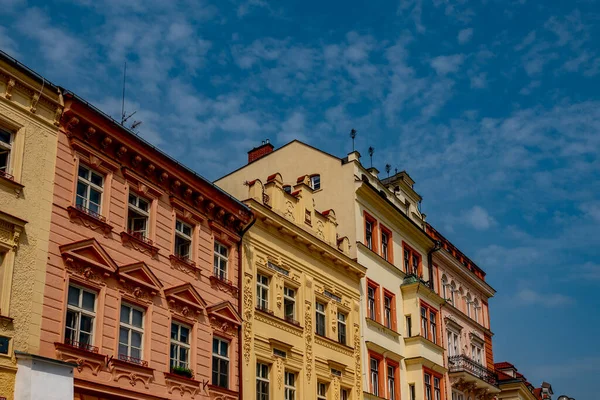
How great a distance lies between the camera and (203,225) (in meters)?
28.3

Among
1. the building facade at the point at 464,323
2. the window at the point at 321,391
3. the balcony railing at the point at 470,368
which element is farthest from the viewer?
the building facade at the point at 464,323

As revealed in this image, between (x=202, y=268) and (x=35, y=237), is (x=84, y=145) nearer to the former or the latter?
(x=35, y=237)

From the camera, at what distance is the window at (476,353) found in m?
50.7

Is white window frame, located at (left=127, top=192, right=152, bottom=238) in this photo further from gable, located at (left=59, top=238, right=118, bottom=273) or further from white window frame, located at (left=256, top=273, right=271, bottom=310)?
white window frame, located at (left=256, top=273, right=271, bottom=310)

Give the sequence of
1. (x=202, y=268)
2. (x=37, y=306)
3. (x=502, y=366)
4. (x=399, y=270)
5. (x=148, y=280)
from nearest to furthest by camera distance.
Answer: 1. (x=37, y=306)
2. (x=148, y=280)
3. (x=202, y=268)
4. (x=399, y=270)
5. (x=502, y=366)

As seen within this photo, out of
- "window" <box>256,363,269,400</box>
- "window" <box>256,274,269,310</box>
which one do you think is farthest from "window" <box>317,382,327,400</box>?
"window" <box>256,274,269,310</box>

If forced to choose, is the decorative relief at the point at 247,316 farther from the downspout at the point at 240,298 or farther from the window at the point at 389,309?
the window at the point at 389,309

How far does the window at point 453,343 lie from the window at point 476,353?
8.62ft

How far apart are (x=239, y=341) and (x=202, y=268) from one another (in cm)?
313

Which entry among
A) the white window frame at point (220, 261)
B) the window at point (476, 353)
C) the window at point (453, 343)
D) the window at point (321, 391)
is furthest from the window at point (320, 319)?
the window at point (476, 353)

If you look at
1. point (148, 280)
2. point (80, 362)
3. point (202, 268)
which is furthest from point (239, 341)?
point (80, 362)

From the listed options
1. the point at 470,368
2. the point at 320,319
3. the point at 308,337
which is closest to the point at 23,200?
the point at 308,337

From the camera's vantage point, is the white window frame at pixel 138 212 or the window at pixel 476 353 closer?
the white window frame at pixel 138 212

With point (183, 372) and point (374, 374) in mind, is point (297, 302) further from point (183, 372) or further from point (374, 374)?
point (183, 372)
